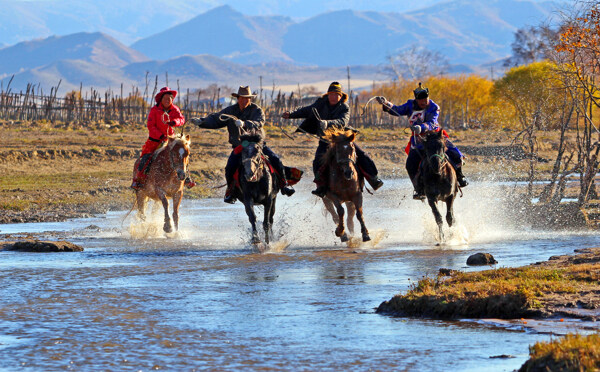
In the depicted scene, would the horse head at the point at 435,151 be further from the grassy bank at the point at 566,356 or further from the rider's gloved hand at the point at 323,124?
the grassy bank at the point at 566,356

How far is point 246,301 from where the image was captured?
30.8 ft

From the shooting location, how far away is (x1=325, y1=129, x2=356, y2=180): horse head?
1355 cm

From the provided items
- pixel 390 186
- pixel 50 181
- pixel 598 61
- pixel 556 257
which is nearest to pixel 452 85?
pixel 390 186

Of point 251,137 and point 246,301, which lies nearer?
point 246,301

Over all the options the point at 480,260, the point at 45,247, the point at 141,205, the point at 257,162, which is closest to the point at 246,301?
the point at 480,260

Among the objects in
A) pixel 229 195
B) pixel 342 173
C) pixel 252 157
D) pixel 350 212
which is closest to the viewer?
pixel 252 157

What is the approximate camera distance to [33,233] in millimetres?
16875

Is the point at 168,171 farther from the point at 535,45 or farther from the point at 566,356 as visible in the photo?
the point at 535,45

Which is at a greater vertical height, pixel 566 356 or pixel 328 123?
pixel 328 123

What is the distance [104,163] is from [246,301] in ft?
76.5

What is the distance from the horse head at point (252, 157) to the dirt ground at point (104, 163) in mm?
5358

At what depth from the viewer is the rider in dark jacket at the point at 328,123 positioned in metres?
14.0

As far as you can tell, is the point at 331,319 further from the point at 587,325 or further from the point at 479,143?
the point at 479,143

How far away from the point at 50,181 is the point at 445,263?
1709cm
